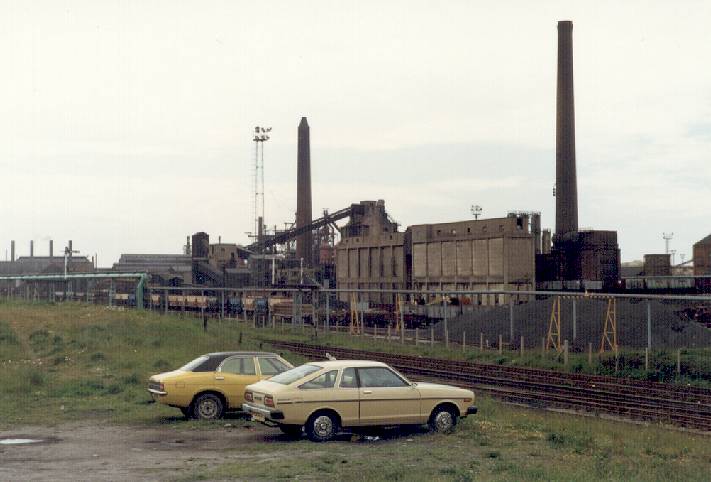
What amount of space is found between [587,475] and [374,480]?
116 inches

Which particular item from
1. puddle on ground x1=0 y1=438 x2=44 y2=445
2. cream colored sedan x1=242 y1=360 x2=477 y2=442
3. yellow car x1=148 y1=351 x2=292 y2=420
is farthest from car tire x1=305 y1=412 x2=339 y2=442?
puddle on ground x1=0 y1=438 x2=44 y2=445

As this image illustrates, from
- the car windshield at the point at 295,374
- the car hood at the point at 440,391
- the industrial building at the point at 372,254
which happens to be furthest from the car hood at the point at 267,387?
the industrial building at the point at 372,254

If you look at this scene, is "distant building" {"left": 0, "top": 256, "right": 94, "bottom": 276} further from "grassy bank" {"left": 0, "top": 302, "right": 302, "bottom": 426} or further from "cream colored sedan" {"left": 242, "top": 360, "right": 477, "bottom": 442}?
"cream colored sedan" {"left": 242, "top": 360, "right": 477, "bottom": 442}

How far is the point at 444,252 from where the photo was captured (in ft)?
231

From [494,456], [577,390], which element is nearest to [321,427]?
[494,456]

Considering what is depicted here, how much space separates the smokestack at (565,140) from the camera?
217 ft

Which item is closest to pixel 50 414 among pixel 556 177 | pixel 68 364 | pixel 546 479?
pixel 68 364

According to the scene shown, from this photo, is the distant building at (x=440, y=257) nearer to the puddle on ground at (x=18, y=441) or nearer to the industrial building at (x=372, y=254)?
the industrial building at (x=372, y=254)

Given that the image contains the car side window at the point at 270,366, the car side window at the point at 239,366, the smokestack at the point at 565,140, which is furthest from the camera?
the smokestack at the point at 565,140

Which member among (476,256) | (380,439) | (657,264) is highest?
(476,256)

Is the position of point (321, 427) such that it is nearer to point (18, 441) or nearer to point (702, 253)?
point (18, 441)

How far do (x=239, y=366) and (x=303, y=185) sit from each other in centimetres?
7579

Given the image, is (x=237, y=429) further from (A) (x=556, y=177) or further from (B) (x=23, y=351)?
(A) (x=556, y=177)

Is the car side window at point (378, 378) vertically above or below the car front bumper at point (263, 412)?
above
